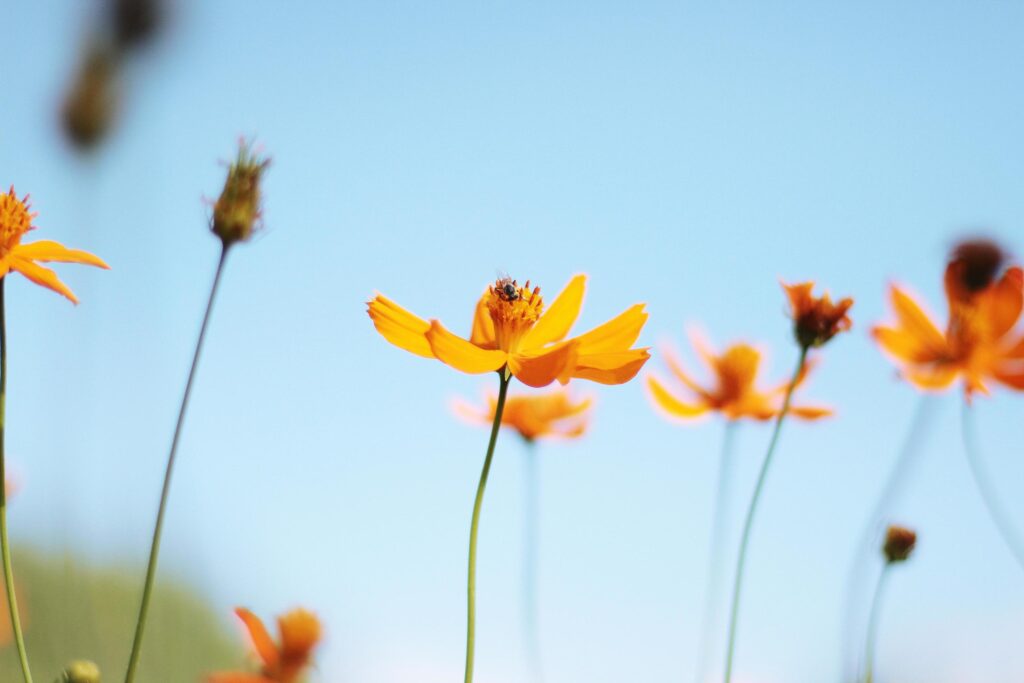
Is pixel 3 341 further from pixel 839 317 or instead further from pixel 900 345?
pixel 900 345

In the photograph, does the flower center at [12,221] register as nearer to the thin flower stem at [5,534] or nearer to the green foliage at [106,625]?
the thin flower stem at [5,534]

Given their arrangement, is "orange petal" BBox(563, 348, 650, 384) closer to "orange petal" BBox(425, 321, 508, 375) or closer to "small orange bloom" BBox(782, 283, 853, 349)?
"orange petal" BBox(425, 321, 508, 375)

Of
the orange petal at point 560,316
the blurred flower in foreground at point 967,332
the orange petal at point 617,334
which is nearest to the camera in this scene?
the orange petal at point 617,334

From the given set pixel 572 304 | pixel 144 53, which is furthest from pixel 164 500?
pixel 144 53

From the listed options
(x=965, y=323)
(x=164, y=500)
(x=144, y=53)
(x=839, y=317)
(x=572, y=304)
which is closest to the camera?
(x=164, y=500)

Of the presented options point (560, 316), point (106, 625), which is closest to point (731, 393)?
point (560, 316)

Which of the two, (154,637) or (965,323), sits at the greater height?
(965,323)

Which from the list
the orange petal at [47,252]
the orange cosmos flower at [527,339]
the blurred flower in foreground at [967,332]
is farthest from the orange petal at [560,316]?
the blurred flower in foreground at [967,332]
